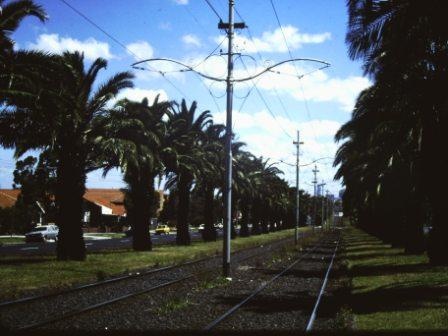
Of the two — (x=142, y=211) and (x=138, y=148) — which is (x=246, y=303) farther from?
(x=142, y=211)

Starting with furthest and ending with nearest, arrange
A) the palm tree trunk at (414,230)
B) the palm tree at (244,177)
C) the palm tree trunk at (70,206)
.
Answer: the palm tree at (244,177) < the palm tree trunk at (414,230) < the palm tree trunk at (70,206)

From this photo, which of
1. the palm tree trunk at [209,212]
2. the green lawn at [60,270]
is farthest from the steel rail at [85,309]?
the palm tree trunk at [209,212]

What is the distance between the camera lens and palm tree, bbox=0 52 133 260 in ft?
69.8

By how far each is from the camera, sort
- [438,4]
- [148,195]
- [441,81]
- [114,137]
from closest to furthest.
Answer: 1. [438,4]
2. [441,81]
3. [114,137]
4. [148,195]

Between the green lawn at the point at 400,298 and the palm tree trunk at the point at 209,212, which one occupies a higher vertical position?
the palm tree trunk at the point at 209,212

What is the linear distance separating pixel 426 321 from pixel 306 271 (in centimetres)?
1323

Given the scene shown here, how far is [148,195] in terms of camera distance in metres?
32.6

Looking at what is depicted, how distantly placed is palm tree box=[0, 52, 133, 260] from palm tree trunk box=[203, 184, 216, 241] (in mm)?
21286

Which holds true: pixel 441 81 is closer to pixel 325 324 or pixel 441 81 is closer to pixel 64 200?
pixel 325 324

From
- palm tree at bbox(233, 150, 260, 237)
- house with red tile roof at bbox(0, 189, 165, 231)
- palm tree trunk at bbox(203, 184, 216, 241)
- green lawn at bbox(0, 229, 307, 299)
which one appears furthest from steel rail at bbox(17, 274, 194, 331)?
house with red tile roof at bbox(0, 189, 165, 231)

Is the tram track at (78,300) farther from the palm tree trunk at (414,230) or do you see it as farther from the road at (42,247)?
the palm tree trunk at (414,230)

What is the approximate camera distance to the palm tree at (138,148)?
24953 mm

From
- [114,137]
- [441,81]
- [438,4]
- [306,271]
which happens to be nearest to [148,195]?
[114,137]

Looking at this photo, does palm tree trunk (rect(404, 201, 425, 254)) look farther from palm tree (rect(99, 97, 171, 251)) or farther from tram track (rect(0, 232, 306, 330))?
tram track (rect(0, 232, 306, 330))
